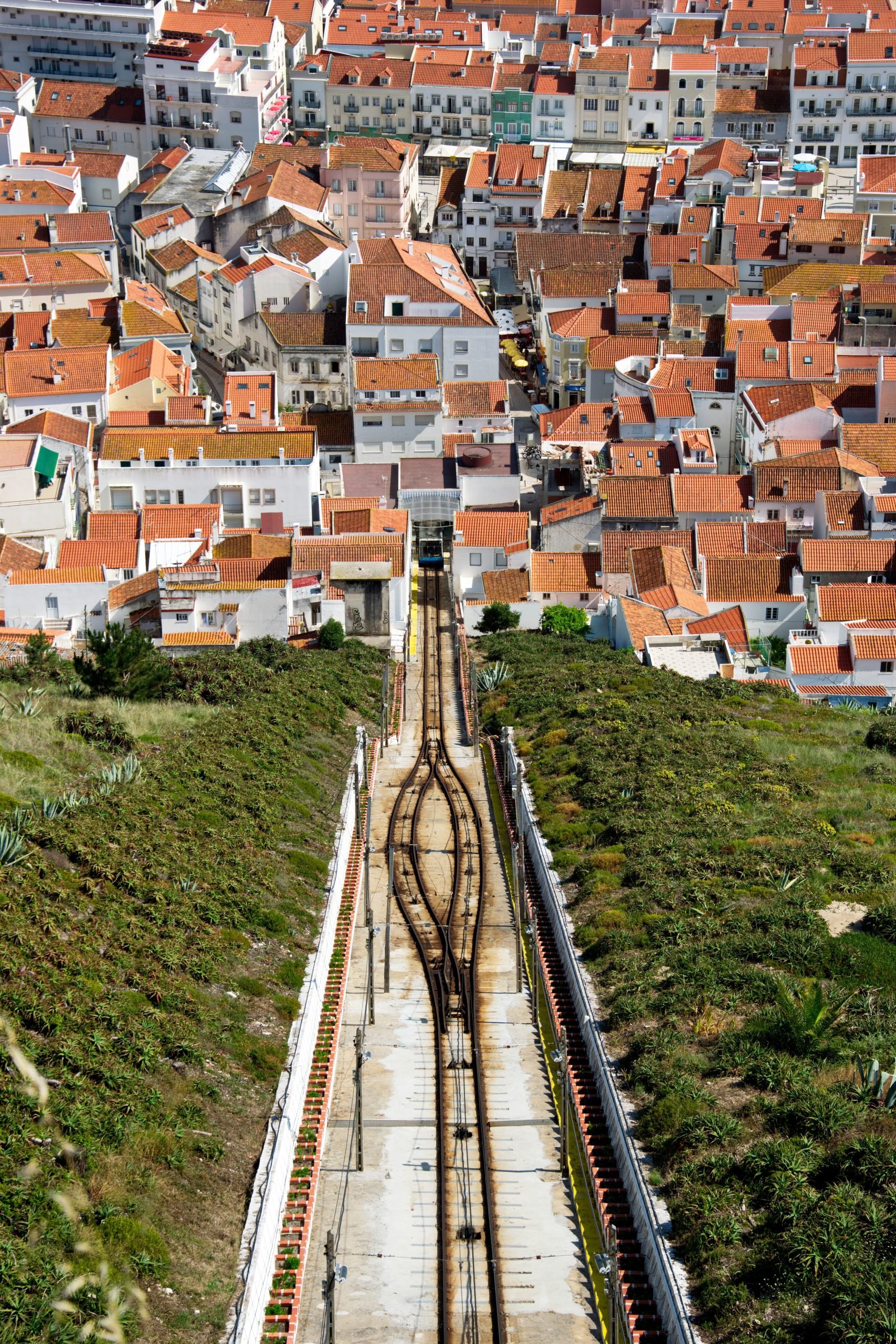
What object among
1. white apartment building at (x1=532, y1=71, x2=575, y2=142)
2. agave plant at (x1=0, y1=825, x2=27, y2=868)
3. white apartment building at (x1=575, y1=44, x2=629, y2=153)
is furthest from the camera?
white apartment building at (x1=532, y1=71, x2=575, y2=142)

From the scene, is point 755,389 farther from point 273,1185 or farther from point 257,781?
point 273,1185

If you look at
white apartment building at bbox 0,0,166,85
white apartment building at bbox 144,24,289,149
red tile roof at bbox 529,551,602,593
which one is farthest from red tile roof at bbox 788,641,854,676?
white apartment building at bbox 0,0,166,85

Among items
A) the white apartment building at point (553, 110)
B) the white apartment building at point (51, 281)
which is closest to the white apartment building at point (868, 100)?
the white apartment building at point (553, 110)

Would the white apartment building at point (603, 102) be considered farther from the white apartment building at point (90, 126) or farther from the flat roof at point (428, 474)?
the flat roof at point (428, 474)

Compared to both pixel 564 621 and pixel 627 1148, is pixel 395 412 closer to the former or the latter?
pixel 564 621

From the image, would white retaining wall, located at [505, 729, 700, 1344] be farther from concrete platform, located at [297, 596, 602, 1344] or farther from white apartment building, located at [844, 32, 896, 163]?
white apartment building, located at [844, 32, 896, 163]
